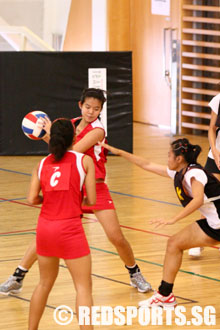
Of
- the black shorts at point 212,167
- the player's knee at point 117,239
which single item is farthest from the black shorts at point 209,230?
the black shorts at point 212,167

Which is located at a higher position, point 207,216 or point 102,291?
point 207,216

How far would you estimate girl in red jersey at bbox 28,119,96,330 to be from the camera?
13.6 ft

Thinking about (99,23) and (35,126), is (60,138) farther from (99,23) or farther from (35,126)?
(99,23)

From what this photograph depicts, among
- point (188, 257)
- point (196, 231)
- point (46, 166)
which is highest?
point (46, 166)

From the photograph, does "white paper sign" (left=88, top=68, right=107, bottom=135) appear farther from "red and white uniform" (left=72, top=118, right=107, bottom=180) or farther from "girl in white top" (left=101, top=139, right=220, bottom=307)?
"girl in white top" (left=101, top=139, right=220, bottom=307)

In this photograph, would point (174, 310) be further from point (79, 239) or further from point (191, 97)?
point (191, 97)

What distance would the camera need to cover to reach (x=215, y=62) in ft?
47.1

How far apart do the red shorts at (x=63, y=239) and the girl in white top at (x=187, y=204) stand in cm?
98

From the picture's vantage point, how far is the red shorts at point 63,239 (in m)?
4.12

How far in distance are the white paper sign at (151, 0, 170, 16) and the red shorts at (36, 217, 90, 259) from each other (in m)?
11.2

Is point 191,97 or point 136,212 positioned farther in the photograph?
point 191,97

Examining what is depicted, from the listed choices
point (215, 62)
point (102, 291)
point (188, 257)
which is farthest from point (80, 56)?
point (102, 291)

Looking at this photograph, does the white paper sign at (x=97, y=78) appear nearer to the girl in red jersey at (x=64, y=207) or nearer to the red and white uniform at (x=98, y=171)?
the red and white uniform at (x=98, y=171)

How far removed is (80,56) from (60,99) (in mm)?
715
